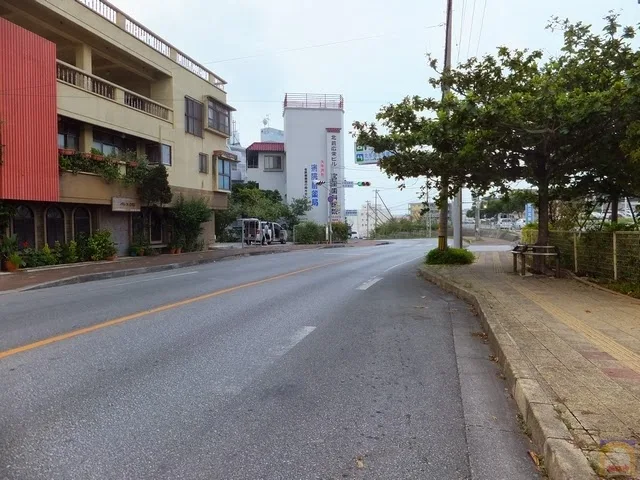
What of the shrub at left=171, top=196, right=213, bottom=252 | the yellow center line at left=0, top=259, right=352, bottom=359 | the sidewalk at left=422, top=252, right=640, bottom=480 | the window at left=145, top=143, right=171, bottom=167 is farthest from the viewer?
the shrub at left=171, top=196, right=213, bottom=252

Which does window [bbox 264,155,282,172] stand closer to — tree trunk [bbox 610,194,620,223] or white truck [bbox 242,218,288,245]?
white truck [bbox 242,218,288,245]

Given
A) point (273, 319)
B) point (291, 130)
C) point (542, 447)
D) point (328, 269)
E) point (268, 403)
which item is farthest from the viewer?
point (291, 130)

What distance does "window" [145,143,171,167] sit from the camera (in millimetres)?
26297

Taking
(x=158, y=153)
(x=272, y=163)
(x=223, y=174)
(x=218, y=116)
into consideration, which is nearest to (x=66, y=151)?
(x=158, y=153)

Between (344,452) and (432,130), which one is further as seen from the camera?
(432,130)

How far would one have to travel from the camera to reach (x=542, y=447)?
3.63 metres

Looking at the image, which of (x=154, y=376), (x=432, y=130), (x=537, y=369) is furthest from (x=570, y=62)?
(x=154, y=376)

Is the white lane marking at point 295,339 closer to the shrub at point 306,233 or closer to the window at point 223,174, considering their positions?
the window at point 223,174

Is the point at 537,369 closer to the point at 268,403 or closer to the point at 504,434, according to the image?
the point at 504,434

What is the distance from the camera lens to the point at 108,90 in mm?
23000

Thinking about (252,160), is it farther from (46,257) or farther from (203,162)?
(46,257)

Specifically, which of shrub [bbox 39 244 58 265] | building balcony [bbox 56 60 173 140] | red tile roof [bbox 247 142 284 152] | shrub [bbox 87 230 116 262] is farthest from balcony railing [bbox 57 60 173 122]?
red tile roof [bbox 247 142 284 152]

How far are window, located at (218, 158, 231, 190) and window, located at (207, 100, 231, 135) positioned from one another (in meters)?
1.93

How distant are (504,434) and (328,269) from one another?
1410cm
